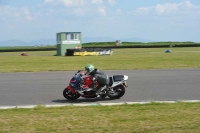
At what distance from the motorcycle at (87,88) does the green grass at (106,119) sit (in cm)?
179

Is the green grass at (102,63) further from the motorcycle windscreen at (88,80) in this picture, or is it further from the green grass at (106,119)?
the green grass at (106,119)

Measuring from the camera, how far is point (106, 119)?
727 cm

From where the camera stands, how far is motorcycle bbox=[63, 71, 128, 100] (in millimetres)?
10750

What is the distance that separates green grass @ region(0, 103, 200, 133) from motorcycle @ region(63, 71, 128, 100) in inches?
70.5

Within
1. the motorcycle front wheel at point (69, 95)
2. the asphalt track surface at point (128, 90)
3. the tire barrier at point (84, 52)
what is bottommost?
the asphalt track surface at point (128, 90)

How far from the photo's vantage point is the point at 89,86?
1080 centimetres

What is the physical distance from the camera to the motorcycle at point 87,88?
10.8m

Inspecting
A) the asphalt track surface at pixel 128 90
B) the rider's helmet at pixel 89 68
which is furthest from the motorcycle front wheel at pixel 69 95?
the rider's helmet at pixel 89 68

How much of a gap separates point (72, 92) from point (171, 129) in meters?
4.91

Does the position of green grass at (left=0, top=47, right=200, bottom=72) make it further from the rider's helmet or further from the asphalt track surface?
the rider's helmet

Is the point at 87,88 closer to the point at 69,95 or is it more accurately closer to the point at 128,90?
the point at 69,95

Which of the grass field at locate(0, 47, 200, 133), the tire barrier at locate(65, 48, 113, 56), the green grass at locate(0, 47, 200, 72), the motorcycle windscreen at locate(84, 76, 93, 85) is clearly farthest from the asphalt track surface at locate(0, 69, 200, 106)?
the tire barrier at locate(65, 48, 113, 56)

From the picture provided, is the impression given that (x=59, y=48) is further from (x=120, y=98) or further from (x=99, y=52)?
(x=120, y=98)

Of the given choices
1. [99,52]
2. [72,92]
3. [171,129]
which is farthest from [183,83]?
[99,52]
